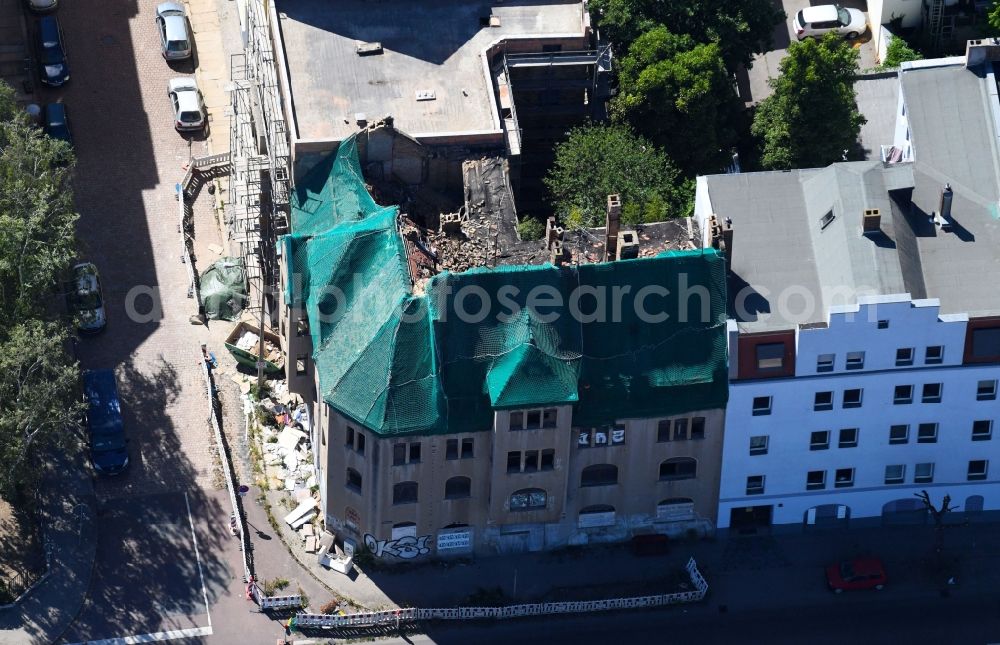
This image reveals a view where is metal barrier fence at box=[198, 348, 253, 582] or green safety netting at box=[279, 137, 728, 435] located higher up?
green safety netting at box=[279, 137, 728, 435]

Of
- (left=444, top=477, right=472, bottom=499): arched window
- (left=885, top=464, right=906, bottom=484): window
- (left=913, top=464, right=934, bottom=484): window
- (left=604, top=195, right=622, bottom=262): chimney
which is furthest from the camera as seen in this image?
(left=913, top=464, right=934, bottom=484): window

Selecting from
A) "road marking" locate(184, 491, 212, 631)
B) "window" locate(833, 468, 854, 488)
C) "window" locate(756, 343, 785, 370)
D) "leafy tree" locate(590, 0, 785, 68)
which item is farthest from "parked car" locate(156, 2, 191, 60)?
"window" locate(833, 468, 854, 488)

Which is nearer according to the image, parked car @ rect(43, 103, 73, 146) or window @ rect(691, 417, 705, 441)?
window @ rect(691, 417, 705, 441)

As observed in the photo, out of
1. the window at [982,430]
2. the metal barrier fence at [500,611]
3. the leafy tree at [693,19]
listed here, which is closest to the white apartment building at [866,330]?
the window at [982,430]

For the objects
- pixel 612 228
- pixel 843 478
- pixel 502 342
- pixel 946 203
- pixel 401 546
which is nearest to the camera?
pixel 502 342

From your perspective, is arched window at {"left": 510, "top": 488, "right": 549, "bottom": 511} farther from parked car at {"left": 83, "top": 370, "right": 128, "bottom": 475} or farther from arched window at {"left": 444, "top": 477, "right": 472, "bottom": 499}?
parked car at {"left": 83, "top": 370, "right": 128, "bottom": 475}

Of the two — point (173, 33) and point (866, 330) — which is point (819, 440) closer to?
point (866, 330)

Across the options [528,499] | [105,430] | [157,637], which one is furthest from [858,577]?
[105,430]
